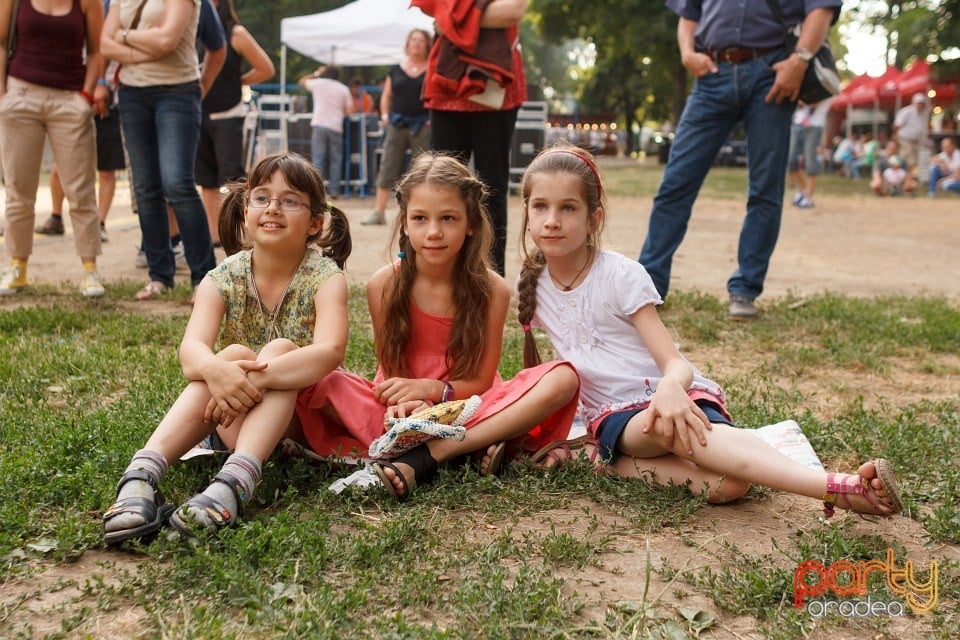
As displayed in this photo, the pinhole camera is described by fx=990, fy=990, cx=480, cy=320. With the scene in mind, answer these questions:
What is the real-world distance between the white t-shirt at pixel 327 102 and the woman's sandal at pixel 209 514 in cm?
1123

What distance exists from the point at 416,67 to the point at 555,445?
829 centimetres

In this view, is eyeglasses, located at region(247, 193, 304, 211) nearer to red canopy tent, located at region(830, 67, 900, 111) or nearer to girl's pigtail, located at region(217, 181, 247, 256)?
girl's pigtail, located at region(217, 181, 247, 256)

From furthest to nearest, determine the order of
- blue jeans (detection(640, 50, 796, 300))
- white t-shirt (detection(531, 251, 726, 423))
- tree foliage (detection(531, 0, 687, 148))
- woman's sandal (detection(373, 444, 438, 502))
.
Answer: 1. tree foliage (detection(531, 0, 687, 148))
2. blue jeans (detection(640, 50, 796, 300))
3. white t-shirt (detection(531, 251, 726, 423))
4. woman's sandal (detection(373, 444, 438, 502))

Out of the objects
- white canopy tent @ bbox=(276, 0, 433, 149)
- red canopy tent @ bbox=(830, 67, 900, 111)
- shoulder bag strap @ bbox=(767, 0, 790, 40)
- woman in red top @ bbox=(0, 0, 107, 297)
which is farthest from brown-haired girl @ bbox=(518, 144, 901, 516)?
red canopy tent @ bbox=(830, 67, 900, 111)

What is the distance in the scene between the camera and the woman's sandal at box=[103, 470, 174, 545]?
233 cm

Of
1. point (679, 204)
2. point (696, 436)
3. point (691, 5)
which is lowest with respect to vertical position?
point (696, 436)

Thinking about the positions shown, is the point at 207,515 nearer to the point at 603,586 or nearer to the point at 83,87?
the point at 603,586

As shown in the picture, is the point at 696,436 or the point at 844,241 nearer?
the point at 696,436

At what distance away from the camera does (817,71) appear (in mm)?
5207

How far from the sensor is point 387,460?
282 cm

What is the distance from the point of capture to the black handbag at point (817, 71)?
205 inches

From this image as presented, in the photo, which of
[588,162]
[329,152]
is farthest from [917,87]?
[588,162]

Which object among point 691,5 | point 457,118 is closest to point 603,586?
point 457,118

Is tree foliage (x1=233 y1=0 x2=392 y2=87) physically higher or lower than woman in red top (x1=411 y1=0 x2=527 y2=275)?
higher
